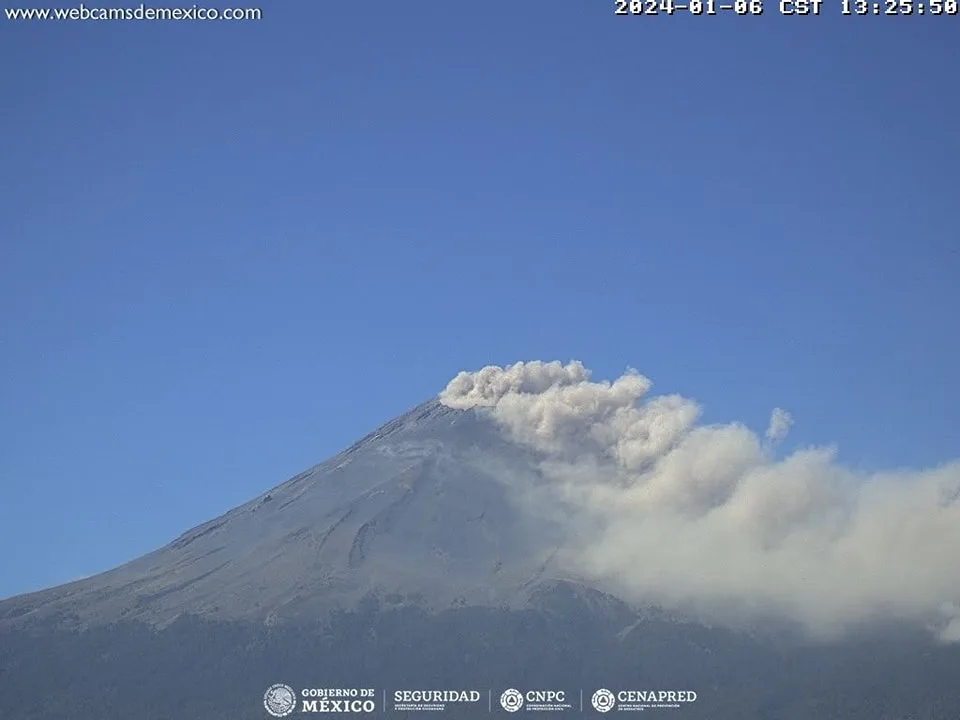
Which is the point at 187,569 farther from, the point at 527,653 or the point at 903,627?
the point at 903,627

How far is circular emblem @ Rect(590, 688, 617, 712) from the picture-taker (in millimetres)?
90938

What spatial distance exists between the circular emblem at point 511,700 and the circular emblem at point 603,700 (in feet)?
15.5

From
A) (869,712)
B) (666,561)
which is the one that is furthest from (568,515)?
(869,712)

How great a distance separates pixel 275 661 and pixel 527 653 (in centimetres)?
1783

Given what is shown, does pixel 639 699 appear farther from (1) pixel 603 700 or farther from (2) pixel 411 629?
Result: (2) pixel 411 629

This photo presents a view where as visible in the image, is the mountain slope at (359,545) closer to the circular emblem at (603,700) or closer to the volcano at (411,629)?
the volcano at (411,629)

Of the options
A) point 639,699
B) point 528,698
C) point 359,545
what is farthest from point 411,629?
point 639,699

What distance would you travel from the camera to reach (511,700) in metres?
91.8

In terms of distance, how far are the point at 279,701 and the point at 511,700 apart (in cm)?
1483

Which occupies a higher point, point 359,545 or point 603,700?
point 359,545

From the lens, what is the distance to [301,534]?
118688mm

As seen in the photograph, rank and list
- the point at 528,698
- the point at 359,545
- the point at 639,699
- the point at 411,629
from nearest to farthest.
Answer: the point at 528,698 < the point at 639,699 < the point at 411,629 < the point at 359,545

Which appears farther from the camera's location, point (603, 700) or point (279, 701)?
point (603, 700)

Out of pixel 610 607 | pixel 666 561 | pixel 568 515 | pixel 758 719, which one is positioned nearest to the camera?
pixel 758 719
